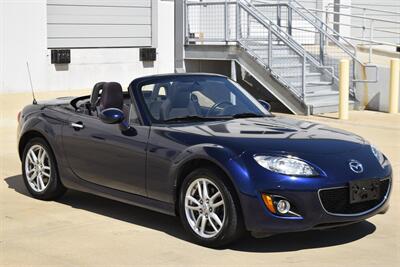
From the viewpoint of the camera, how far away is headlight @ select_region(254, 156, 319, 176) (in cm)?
573

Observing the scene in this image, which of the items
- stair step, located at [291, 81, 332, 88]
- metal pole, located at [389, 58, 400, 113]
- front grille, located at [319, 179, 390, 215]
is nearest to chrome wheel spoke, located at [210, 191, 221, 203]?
front grille, located at [319, 179, 390, 215]

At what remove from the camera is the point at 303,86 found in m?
15.5

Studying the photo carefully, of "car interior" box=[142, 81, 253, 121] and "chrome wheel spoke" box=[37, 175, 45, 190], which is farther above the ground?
"car interior" box=[142, 81, 253, 121]

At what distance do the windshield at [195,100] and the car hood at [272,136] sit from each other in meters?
0.24

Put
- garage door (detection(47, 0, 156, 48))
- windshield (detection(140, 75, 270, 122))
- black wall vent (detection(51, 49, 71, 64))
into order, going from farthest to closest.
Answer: garage door (detection(47, 0, 156, 48)), black wall vent (detection(51, 49, 71, 64)), windshield (detection(140, 75, 270, 122))

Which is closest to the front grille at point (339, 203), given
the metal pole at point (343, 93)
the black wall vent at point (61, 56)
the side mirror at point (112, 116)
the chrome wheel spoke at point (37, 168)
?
the side mirror at point (112, 116)

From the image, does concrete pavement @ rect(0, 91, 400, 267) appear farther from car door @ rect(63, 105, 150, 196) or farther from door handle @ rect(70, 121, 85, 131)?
door handle @ rect(70, 121, 85, 131)

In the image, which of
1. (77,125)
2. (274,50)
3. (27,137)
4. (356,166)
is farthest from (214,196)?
(274,50)

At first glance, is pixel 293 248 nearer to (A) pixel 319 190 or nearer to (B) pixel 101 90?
(A) pixel 319 190

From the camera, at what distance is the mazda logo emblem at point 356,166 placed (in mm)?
5945

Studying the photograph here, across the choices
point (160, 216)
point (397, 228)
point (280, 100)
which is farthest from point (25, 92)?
point (397, 228)

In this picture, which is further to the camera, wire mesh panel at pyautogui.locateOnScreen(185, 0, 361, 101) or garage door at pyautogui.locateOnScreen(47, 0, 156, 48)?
garage door at pyautogui.locateOnScreen(47, 0, 156, 48)

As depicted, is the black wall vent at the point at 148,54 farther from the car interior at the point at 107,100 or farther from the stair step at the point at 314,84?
the car interior at the point at 107,100

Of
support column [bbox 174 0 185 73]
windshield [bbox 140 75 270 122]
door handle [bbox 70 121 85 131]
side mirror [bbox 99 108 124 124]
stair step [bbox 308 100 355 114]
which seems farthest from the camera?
support column [bbox 174 0 185 73]
